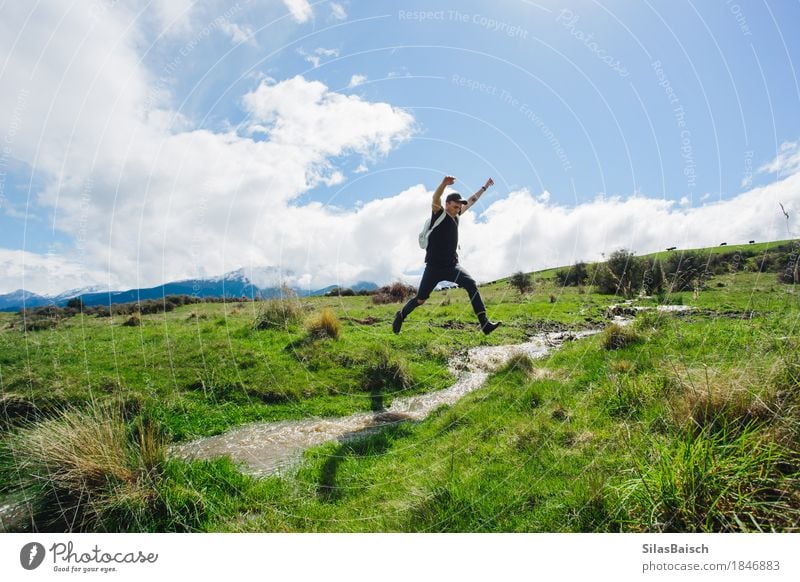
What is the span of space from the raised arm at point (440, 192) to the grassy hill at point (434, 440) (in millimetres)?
3918

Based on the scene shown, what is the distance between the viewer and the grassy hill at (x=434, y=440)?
3.67m

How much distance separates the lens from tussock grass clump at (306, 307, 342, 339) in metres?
13.7

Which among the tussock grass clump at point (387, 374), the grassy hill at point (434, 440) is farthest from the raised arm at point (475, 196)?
the tussock grass clump at point (387, 374)

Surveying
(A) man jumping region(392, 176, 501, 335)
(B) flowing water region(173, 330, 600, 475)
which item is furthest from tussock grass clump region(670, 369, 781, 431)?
(B) flowing water region(173, 330, 600, 475)

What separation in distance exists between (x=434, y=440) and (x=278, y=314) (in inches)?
384

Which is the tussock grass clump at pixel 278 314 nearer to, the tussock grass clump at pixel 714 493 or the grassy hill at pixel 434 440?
the grassy hill at pixel 434 440

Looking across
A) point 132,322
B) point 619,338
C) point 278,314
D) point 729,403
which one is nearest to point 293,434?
point 278,314

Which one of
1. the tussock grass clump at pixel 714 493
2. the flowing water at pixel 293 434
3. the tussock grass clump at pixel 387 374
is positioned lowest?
the flowing water at pixel 293 434

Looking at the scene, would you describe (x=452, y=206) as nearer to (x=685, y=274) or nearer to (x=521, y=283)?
(x=685, y=274)

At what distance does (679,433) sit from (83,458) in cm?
800

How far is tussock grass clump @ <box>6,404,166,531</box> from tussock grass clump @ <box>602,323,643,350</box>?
10568 millimetres

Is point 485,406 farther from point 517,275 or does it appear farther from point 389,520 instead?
point 517,275
